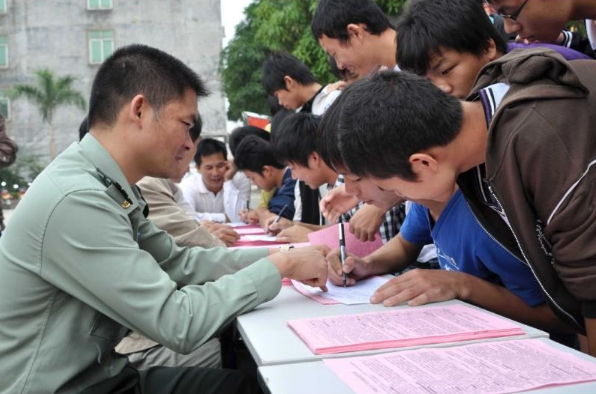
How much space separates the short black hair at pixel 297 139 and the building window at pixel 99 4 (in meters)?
21.6

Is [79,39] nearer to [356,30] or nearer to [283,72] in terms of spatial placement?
[283,72]

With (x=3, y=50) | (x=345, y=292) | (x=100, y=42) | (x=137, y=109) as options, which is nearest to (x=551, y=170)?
(x=345, y=292)

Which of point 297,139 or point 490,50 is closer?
point 490,50

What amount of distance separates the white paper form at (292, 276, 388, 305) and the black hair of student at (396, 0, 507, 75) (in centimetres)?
72

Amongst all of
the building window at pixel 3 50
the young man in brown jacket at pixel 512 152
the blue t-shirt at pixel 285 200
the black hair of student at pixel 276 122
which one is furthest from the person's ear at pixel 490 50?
the building window at pixel 3 50

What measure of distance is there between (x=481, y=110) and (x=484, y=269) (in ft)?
1.40

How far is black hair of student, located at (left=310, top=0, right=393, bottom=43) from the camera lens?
10.2 ft

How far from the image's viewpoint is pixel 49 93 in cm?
2083

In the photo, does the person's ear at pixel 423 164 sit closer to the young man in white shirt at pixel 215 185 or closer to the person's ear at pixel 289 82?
the person's ear at pixel 289 82

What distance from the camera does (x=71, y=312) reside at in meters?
1.41

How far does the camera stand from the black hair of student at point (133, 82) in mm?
1655

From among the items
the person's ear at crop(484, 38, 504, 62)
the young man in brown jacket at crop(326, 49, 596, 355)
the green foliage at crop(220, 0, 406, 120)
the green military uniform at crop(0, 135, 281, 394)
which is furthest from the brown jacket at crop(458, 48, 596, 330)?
the green foliage at crop(220, 0, 406, 120)

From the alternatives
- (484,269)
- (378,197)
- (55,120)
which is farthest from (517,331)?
(55,120)

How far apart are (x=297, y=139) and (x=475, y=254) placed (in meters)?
1.56
